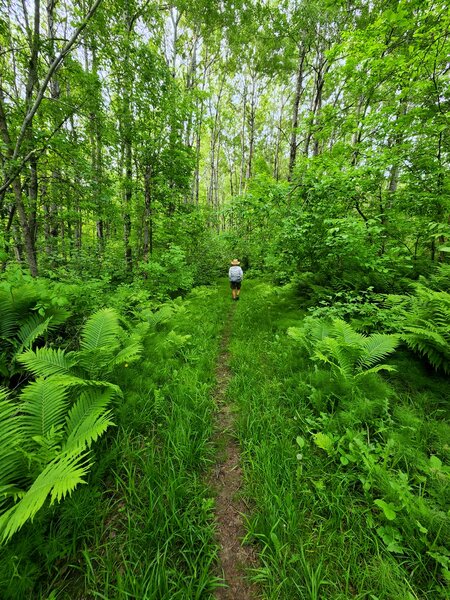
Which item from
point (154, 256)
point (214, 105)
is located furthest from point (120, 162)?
point (214, 105)

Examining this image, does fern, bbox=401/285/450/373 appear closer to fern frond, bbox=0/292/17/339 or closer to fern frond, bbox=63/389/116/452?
fern frond, bbox=63/389/116/452

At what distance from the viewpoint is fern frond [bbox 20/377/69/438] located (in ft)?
6.11

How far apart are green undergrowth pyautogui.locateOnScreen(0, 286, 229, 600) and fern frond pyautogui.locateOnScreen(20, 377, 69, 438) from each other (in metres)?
0.47

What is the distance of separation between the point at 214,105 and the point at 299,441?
22825 millimetres

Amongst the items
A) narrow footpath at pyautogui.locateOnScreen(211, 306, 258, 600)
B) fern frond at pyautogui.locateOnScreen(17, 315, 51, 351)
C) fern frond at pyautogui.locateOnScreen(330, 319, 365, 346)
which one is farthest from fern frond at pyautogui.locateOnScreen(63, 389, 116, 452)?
fern frond at pyautogui.locateOnScreen(330, 319, 365, 346)

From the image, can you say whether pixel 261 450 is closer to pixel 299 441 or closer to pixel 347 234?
pixel 299 441

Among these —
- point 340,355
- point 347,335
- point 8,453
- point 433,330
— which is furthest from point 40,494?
point 433,330

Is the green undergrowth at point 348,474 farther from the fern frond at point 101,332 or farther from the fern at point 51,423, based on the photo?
the fern frond at point 101,332

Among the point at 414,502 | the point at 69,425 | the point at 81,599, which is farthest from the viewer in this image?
the point at 69,425

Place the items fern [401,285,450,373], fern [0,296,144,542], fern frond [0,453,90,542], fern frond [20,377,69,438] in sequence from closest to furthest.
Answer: fern frond [0,453,90,542]
fern [0,296,144,542]
fern frond [20,377,69,438]
fern [401,285,450,373]

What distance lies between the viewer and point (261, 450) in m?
2.13

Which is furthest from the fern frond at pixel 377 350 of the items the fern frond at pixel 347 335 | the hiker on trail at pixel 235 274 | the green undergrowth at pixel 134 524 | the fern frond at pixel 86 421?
the hiker on trail at pixel 235 274

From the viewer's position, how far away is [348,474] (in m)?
1.84

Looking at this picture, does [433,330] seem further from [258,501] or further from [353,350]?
[258,501]
